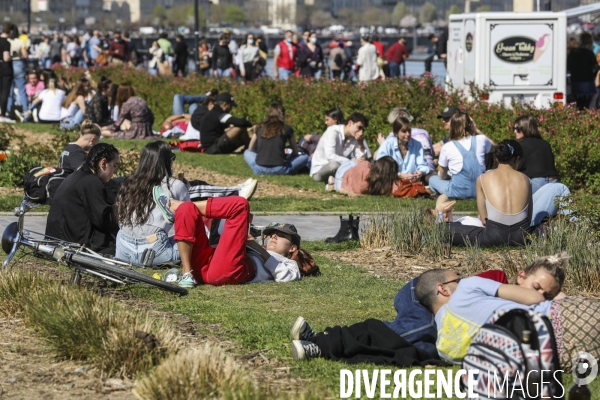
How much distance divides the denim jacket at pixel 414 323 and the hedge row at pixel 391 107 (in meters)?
4.63

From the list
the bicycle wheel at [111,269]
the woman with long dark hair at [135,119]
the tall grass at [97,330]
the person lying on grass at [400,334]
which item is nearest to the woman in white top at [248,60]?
the woman with long dark hair at [135,119]

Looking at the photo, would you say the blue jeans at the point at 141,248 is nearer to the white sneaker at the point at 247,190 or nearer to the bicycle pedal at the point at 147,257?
the bicycle pedal at the point at 147,257

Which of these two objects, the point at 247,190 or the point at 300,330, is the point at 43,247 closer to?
the point at 300,330

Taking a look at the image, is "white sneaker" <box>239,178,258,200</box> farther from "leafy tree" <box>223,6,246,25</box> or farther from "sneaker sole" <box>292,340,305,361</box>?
"leafy tree" <box>223,6,246,25</box>

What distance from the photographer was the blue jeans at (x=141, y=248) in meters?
8.86

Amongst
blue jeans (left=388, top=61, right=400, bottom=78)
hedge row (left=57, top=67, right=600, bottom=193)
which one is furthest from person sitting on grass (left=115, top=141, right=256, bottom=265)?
blue jeans (left=388, top=61, right=400, bottom=78)

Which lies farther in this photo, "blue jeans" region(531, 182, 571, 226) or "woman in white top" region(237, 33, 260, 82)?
"woman in white top" region(237, 33, 260, 82)

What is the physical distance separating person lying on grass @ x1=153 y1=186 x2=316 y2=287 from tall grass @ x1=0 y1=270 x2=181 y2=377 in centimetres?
114

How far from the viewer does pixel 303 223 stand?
12016 mm

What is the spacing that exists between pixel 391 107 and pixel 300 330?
38.7ft

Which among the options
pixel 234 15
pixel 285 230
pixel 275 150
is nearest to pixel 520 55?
pixel 275 150

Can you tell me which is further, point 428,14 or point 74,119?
point 428,14

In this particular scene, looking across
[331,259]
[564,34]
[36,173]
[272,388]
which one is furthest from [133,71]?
[272,388]

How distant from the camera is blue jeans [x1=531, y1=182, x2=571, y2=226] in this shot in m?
10.7
